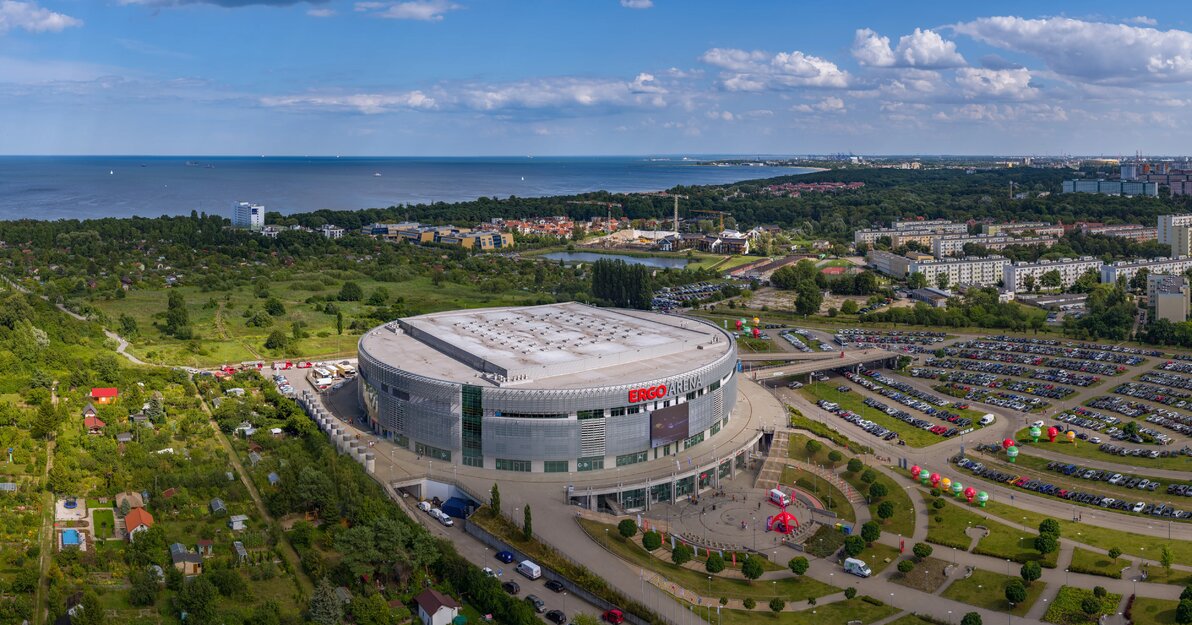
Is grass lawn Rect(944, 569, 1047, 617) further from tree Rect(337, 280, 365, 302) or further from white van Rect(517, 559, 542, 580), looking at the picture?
tree Rect(337, 280, 365, 302)

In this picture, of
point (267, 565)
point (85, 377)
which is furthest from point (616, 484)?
point (85, 377)

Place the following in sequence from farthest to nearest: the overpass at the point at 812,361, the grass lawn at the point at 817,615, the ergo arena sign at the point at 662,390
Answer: the overpass at the point at 812,361 → the ergo arena sign at the point at 662,390 → the grass lawn at the point at 817,615

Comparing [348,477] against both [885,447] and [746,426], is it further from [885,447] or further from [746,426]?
[885,447]

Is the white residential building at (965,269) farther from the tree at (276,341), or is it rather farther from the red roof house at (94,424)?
the red roof house at (94,424)

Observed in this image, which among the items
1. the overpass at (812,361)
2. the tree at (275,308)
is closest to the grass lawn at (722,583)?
the overpass at (812,361)

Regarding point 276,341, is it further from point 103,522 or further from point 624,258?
point 624,258

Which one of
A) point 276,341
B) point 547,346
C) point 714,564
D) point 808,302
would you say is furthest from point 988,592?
point 808,302

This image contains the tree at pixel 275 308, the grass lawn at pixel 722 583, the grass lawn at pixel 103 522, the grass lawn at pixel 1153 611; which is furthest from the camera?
the tree at pixel 275 308
